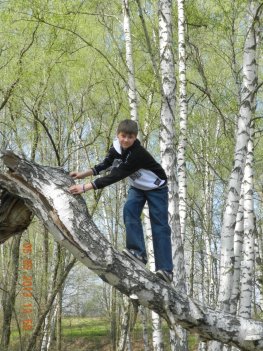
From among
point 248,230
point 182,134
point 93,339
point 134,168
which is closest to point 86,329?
point 93,339

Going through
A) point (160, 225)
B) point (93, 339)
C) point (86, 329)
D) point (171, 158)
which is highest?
point (171, 158)

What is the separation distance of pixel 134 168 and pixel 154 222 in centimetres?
51

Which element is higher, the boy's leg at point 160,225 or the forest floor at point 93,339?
the boy's leg at point 160,225

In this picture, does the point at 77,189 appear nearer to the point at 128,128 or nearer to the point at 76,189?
the point at 76,189

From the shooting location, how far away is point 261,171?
1346 cm

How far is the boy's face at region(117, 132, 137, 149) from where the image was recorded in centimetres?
341

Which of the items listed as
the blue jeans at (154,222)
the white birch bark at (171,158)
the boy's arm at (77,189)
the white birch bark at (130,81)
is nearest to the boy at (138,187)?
the blue jeans at (154,222)

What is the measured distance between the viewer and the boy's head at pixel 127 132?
3.37m

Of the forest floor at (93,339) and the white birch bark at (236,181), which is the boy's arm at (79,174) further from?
the forest floor at (93,339)

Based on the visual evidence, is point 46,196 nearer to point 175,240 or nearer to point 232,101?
point 175,240

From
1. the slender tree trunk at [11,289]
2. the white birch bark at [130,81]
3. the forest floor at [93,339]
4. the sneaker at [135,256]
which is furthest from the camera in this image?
the forest floor at [93,339]

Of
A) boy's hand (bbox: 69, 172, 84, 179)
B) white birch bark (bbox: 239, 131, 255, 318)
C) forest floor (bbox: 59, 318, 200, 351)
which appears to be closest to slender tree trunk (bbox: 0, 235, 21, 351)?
white birch bark (bbox: 239, 131, 255, 318)

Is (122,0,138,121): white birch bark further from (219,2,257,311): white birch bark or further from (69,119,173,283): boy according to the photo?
(69,119,173,283): boy

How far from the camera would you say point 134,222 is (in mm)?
3590
